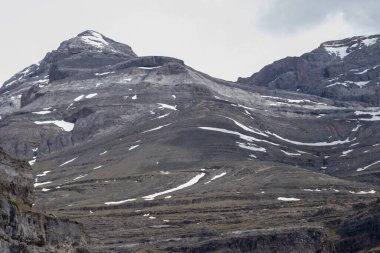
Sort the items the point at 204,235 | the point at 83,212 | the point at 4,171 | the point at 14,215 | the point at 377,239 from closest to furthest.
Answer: the point at 14,215 < the point at 4,171 < the point at 377,239 < the point at 204,235 < the point at 83,212

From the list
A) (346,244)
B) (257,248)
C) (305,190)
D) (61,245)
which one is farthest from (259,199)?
(61,245)

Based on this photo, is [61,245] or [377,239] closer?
[61,245]

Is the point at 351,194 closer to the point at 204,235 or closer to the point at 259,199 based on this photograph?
the point at 259,199

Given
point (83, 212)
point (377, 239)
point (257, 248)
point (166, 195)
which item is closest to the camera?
point (377, 239)

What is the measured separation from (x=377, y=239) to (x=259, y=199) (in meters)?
62.7

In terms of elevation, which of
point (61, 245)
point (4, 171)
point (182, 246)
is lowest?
point (182, 246)

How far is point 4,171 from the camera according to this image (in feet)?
184

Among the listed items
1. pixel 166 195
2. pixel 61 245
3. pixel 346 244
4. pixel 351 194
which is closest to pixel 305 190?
pixel 351 194

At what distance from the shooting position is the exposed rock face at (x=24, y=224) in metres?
49.2

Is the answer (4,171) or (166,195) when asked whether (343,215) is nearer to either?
(166,195)

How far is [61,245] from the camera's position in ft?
193

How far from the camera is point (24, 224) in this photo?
5194 centimetres

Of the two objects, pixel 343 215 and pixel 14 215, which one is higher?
pixel 14 215

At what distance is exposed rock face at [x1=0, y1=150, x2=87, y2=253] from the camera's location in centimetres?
A: 4925
